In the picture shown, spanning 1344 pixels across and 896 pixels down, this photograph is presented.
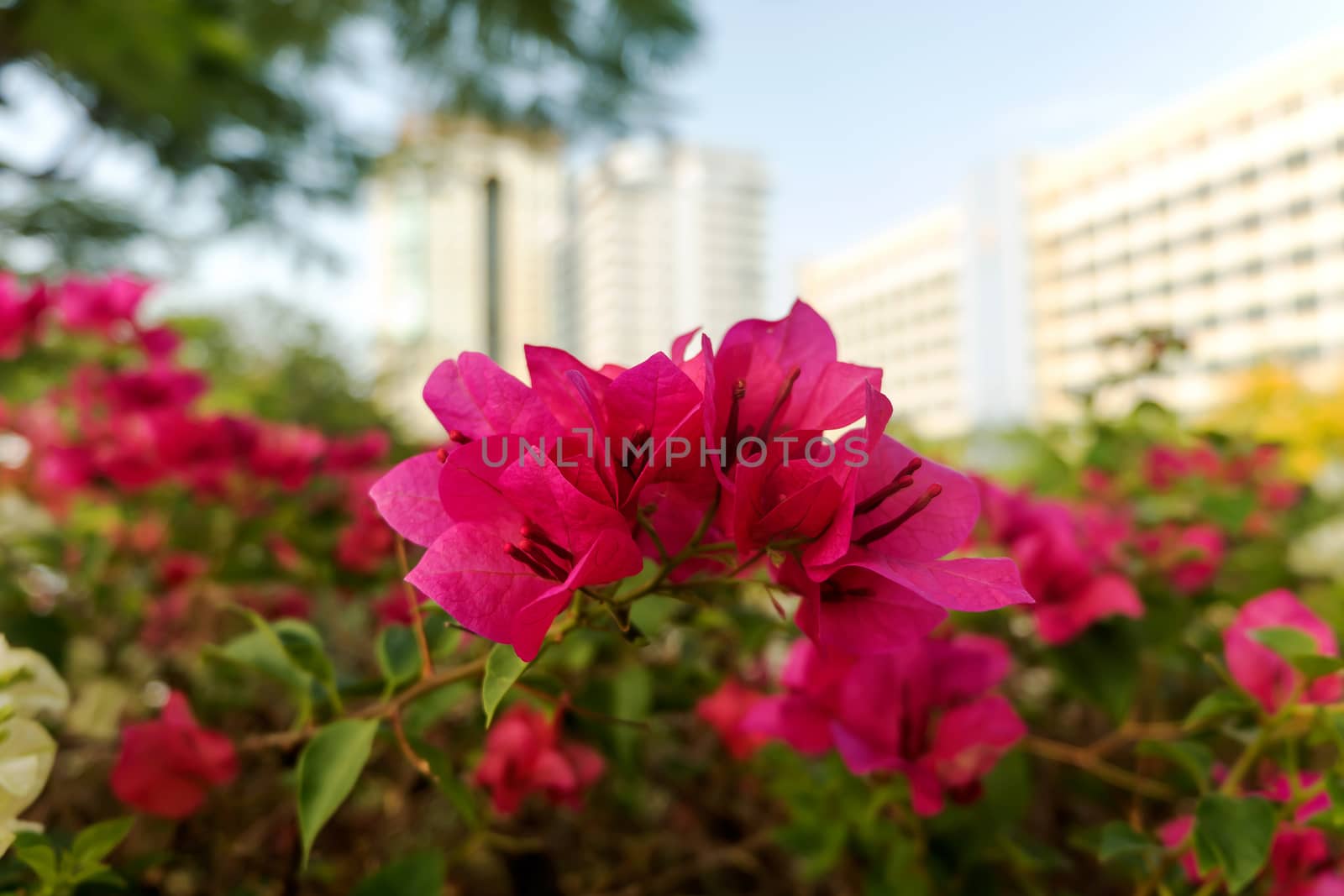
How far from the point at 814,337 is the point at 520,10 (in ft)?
9.17

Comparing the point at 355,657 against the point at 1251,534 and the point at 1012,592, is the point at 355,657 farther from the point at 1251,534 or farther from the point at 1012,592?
the point at 1251,534

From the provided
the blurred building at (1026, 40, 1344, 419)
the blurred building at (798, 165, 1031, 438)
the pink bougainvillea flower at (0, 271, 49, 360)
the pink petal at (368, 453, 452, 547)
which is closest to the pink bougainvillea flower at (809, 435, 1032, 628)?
the pink petal at (368, 453, 452, 547)

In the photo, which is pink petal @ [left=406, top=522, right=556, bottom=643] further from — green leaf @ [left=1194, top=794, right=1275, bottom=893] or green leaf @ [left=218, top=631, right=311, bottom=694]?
green leaf @ [left=1194, top=794, right=1275, bottom=893]

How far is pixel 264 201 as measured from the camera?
3980 millimetres

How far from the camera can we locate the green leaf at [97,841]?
29 cm

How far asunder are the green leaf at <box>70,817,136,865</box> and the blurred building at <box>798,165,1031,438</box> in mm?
26434

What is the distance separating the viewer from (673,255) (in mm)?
31922

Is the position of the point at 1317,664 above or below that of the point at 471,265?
below

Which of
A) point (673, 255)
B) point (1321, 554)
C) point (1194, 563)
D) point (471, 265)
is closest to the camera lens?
point (1194, 563)

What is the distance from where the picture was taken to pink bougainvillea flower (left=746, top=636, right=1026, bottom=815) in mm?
329

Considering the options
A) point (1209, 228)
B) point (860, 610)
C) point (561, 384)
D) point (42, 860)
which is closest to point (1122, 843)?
point (860, 610)

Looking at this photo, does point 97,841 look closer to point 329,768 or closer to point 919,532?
point 329,768

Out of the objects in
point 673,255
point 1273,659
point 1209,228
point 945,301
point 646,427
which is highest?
point 673,255

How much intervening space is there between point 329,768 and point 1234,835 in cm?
30
